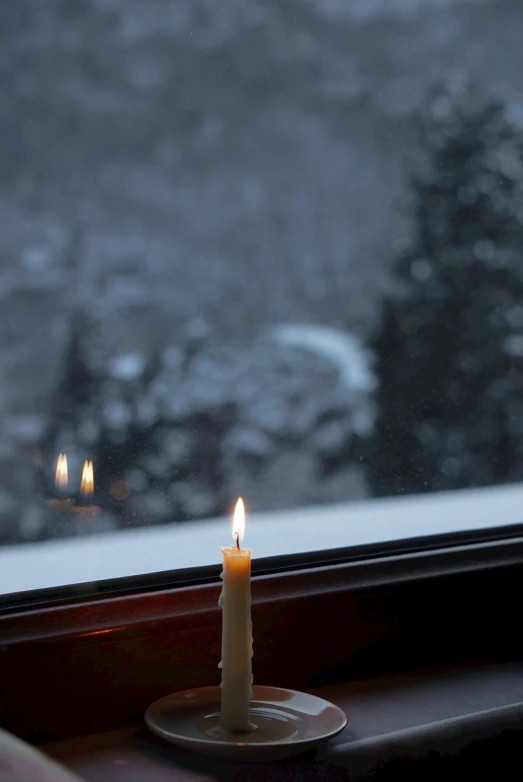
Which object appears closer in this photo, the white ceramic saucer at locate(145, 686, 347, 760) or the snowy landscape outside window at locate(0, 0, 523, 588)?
the white ceramic saucer at locate(145, 686, 347, 760)

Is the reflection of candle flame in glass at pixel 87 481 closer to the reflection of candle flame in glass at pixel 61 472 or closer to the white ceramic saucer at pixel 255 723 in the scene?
the reflection of candle flame in glass at pixel 61 472

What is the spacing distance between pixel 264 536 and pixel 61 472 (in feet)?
0.84

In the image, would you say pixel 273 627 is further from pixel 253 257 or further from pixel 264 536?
pixel 253 257

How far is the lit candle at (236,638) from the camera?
68 cm

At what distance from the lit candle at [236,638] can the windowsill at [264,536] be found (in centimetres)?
20

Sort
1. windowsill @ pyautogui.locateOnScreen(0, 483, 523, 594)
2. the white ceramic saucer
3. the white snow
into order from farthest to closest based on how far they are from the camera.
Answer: the white snow < windowsill @ pyautogui.locateOnScreen(0, 483, 523, 594) < the white ceramic saucer

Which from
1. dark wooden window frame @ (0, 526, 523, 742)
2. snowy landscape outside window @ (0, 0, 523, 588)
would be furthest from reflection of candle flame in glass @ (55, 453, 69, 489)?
dark wooden window frame @ (0, 526, 523, 742)

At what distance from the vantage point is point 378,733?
0.79 m

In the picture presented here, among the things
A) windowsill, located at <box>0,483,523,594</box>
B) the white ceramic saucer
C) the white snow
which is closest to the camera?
the white ceramic saucer

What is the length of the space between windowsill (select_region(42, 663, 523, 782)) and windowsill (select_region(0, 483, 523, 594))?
157 mm

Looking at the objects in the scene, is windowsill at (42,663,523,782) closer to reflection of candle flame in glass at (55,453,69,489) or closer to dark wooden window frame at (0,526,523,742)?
dark wooden window frame at (0,526,523,742)

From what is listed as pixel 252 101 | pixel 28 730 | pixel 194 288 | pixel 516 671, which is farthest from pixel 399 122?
pixel 28 730

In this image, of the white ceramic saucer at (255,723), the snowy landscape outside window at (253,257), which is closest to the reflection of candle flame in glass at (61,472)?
the snowy landscape outside window at (253,257)

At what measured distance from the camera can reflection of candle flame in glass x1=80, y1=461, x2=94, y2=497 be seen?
88 cm
